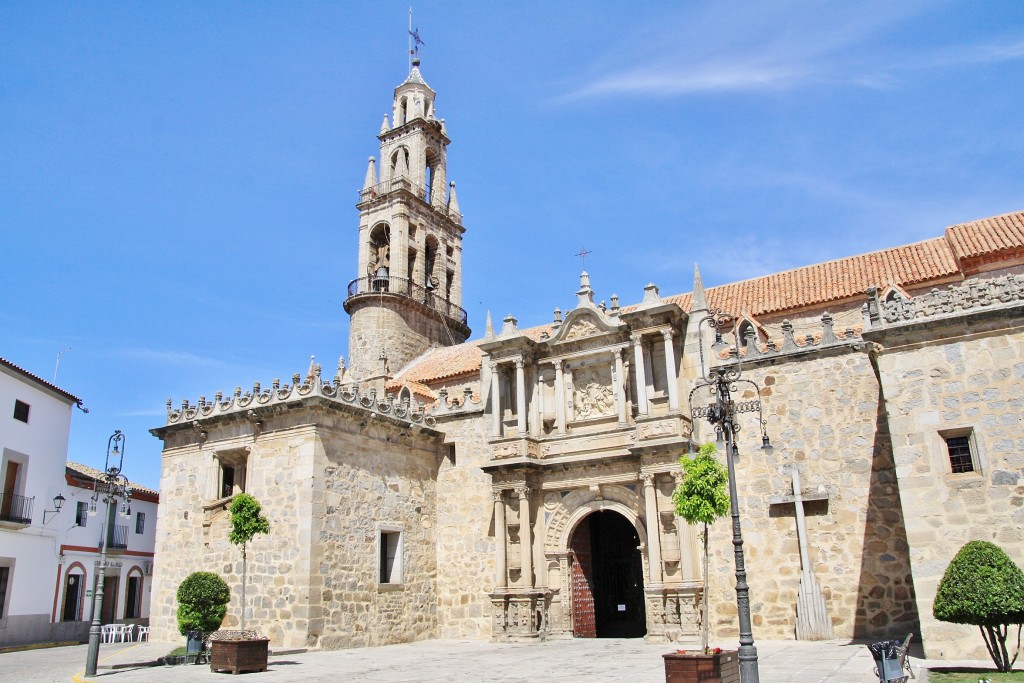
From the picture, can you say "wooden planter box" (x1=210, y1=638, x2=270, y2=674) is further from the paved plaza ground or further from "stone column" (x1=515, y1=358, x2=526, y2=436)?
"stone column" (x1=515, y1=358, x2=526, y2=436)

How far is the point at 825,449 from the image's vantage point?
1742 cm

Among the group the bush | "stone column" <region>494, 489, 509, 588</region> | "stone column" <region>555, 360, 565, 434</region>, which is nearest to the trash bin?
"stone column" <region>494, 489, 509, 588</region>

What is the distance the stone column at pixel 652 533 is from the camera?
18.5 meters

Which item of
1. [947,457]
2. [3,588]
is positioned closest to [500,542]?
[947,457]

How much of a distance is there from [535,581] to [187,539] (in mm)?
8947

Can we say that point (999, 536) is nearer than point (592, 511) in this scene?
Yes

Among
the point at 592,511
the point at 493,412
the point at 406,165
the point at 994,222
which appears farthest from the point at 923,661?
the point at 406,165

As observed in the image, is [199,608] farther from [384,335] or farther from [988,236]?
[988,236]

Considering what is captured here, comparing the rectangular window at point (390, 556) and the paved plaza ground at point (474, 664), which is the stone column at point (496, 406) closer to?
the rectangular window at point (390, 556)

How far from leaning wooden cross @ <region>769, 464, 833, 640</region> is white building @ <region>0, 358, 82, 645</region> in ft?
68.1

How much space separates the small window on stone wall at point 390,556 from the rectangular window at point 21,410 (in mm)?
11818

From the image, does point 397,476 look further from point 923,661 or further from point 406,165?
point 406,165

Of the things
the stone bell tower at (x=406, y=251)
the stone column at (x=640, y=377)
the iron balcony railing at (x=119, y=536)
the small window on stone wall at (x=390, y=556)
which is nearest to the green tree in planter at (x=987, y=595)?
the stone column at (x=640, y=377)

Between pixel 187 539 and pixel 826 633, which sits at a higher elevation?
pixel 187 539
